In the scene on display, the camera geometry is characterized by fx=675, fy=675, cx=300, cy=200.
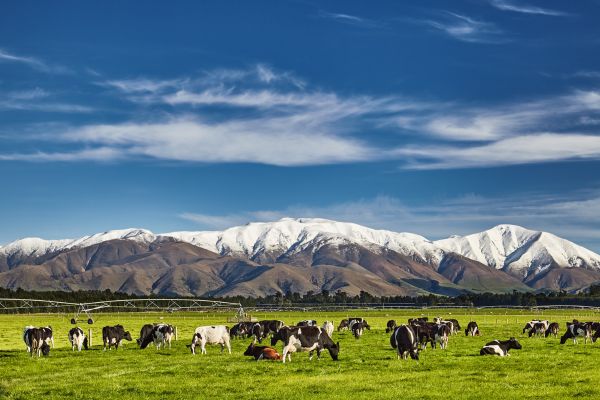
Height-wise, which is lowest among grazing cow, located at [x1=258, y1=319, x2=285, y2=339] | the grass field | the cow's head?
the grass field

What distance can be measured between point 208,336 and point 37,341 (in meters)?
12.0

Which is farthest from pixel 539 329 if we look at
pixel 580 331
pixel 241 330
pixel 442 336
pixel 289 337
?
pixel 289 337

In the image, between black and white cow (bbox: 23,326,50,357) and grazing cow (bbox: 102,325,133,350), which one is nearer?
black and white cow (bbox: 23,326,50,357)

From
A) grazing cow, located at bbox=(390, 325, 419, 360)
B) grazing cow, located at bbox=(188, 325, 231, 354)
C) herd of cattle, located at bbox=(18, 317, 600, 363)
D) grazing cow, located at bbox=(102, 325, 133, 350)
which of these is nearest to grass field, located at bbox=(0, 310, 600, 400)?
herd of cattle, located at bbox=(18, 317, 600, 363)

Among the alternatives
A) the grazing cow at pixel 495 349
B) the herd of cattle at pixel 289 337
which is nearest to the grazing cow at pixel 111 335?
the herd of cattle at pixel 289 337

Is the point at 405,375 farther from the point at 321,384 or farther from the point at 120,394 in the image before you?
the point at 120,394

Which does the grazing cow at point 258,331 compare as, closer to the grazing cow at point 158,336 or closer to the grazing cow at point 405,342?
the grazing cow at point 158,336

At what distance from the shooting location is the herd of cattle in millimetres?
39656

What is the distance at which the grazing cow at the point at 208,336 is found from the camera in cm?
4788

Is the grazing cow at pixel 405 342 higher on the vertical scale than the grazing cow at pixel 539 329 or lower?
higher

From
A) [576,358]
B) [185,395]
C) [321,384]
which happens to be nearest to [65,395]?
[185,395]

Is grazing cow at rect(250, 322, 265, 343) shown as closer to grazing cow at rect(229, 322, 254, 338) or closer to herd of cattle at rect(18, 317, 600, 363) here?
herd of cattle at rect(18, 317, 600, 363)

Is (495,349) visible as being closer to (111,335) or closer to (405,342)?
(405,342)

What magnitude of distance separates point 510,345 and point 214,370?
70.1 feet
